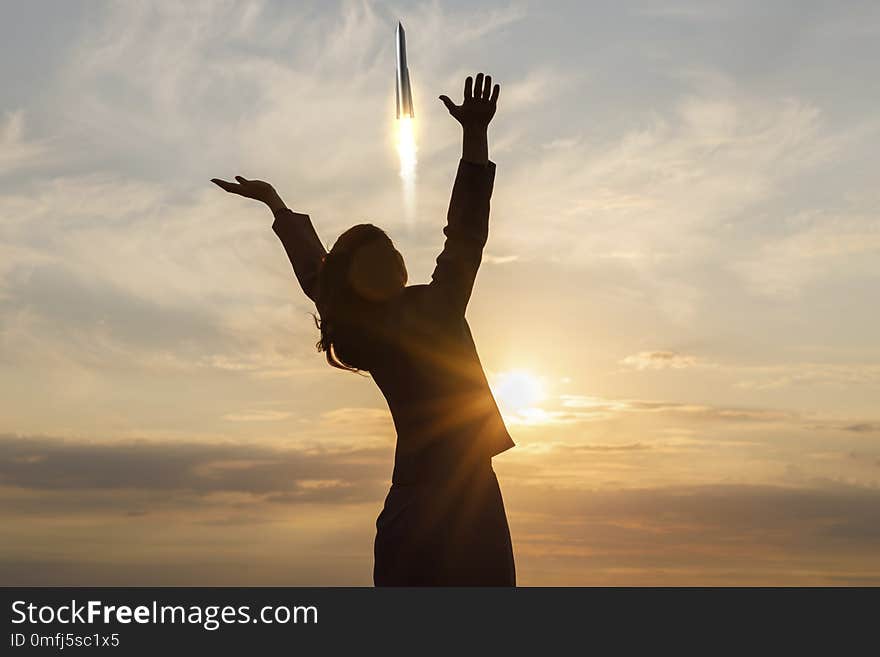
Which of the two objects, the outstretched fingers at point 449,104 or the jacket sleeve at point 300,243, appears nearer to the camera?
the outstretched fingers at point 449,104

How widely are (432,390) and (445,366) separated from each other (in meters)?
0.25

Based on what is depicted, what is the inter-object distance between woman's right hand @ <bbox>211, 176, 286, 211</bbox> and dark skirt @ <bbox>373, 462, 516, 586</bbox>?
4165 millimetres

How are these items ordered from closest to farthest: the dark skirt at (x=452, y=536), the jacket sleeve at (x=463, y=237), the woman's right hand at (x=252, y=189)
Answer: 1. the dark skirt at (x=452, y=536)
2. the jacket sleeve at (x=463, y=237)
3. the woman's right hand at (x=252, y=189)

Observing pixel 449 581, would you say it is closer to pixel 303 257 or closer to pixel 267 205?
pixel 303 257

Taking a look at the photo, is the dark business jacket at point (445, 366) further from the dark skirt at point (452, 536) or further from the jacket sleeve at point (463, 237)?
the dark skirt at point (452, 536)

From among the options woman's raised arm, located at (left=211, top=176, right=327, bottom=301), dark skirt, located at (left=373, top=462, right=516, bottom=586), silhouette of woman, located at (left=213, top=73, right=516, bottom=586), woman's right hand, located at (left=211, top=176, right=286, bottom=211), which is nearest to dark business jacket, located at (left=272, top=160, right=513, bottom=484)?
silhouette of woman, located at (left=213, top=73, right=516, bottom=586)

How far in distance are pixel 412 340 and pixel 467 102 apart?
2382mm

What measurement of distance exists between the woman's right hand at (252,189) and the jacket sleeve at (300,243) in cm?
38

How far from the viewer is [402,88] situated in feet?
83.8

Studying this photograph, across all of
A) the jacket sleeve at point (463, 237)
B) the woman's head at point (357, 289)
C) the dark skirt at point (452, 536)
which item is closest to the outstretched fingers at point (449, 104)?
the jacket sleeve at point (463, 237)

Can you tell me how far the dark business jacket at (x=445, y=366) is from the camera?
9539 millimetres

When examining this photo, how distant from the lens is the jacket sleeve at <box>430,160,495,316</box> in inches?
383

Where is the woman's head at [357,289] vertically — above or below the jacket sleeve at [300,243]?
below

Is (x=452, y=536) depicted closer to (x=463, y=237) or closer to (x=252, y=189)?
(x=463, y=237)
